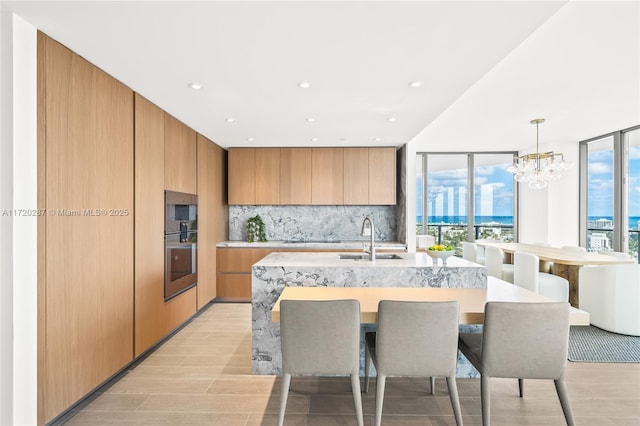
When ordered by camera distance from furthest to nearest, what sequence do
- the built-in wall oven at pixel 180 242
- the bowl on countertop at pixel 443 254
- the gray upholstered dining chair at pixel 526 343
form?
the built-in wall oven at pixel 180 242, the bowl on countertop at pixel 443 254, the gray upholstered dining chair at pixel 526 343

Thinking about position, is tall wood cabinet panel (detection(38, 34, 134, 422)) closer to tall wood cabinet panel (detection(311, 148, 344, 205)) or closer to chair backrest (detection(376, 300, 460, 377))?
chair backrest (detection(376, 300, 460, 377))

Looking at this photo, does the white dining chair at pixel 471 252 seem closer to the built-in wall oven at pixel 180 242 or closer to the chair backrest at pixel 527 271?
the chair backrest at pixel 527 271

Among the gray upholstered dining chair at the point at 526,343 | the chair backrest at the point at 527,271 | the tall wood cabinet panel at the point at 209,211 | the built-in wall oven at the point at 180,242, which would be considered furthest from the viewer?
the tall wood cabinet panel at the point at 209,211

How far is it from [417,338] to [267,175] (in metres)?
3.92

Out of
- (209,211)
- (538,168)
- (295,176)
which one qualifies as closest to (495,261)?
(538,168)

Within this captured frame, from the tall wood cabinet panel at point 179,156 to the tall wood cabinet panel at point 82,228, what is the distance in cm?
69

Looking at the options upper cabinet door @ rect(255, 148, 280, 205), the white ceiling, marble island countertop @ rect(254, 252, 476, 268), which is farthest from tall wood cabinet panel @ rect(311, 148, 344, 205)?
marble island countertop @ rect(254, 252, 476, 268)

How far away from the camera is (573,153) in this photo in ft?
19.8

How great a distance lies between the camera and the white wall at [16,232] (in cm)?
181

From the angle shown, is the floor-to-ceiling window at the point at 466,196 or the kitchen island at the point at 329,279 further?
the floor-to-ceiling window at the point at 466,196

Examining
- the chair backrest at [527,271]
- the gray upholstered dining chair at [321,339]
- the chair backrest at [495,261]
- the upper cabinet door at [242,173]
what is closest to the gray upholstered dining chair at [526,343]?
the gray upholstered dining chair at [321,339]

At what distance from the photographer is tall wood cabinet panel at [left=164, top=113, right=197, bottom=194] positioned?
365 cm

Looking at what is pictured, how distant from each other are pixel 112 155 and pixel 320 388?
2410mm

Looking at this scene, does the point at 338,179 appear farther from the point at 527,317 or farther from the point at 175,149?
the point at 527,317
